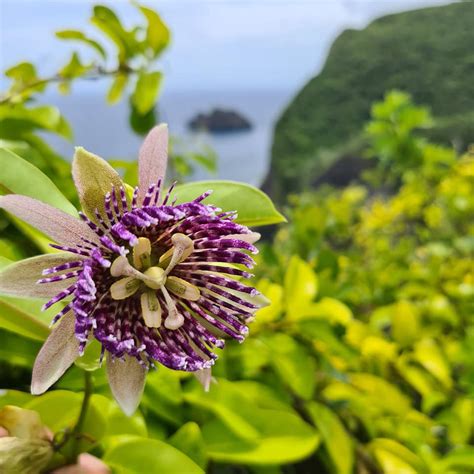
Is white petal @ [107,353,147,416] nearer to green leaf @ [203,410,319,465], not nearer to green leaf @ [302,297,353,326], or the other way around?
green leaf @ [203,410,319,465]

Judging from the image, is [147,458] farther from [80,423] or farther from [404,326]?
[404,326]

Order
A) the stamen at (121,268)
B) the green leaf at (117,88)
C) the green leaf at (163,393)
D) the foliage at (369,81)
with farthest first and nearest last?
the foliage at (369,81), the green leaf at (117,88), the green leaf at (163,393), the stamen at (121,268)

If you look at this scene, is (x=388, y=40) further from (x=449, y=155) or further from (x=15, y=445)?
(x=15, y=445)

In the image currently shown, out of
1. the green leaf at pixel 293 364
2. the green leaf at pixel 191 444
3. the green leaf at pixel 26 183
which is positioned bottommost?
the green leaf at pixel 293 364

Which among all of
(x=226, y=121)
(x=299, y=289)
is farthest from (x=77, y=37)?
(x=226, y=121)

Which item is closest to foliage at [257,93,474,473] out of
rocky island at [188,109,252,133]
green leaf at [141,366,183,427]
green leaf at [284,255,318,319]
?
green leaf at [284,255,318,319]

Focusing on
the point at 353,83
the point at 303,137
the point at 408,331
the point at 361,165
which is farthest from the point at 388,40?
the point at 408,331

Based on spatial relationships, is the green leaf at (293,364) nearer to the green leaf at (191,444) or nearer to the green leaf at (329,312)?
the green leaf at (329,312)

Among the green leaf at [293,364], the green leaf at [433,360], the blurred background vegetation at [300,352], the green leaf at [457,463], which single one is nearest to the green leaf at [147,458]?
the blurred background vegetation at [300,352]
